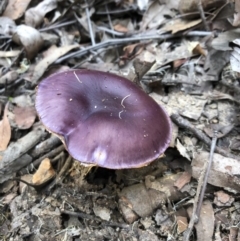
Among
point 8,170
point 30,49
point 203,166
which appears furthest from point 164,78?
point 8,170

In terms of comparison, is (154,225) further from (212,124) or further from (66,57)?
(66,57)

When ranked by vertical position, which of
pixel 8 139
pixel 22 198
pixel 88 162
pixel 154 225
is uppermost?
pixel 88 162

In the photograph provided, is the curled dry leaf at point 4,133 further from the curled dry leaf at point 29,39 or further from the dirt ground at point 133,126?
the curled dry leaf at point 29,39

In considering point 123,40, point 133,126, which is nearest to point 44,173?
point 133,126

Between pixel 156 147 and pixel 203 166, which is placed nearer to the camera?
pixel 156 147

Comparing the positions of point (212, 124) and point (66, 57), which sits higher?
point (66, 57)

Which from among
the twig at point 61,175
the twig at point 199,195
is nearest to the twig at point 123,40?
the twig at point 61,175

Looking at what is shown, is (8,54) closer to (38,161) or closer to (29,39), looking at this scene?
(29,39)
